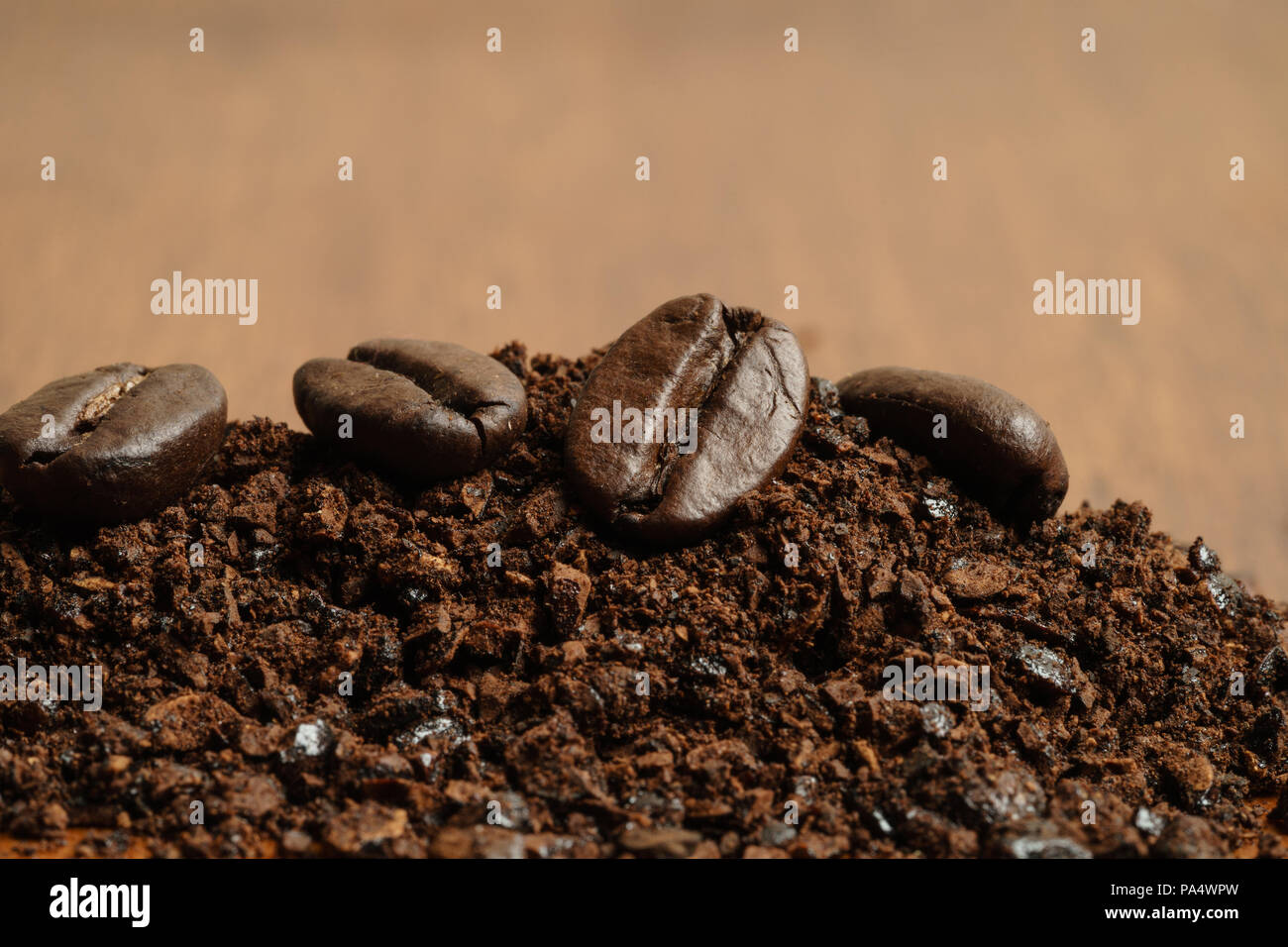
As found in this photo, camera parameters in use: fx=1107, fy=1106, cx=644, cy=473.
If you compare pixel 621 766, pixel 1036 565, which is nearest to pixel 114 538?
pixel 621 766

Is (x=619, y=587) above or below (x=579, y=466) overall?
below

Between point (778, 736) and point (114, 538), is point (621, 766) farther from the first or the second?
point (114, 538)

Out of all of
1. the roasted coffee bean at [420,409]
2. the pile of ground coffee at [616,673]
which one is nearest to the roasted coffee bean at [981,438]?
the pile of ground coffee at [616,673]

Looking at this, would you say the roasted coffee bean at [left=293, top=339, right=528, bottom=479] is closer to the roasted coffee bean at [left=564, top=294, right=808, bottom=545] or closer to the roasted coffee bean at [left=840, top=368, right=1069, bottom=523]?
the roasted coffee bean at [left=564, top=294, right=808, bottom=545]

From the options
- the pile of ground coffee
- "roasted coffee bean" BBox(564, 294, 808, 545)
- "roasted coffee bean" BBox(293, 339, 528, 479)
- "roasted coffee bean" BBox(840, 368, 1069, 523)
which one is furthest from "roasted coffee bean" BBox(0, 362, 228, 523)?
"roasted coffee bean" BBox(840, 368, 1069, 523)

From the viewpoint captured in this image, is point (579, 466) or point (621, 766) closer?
point (621, 766)

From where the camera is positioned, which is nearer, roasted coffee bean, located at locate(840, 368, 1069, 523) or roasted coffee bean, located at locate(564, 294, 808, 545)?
roasted coffee bean, located at locate(564, 294, 808, 545)

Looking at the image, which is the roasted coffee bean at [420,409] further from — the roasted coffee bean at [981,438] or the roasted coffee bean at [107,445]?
the roasted coffee bean at [981,438]

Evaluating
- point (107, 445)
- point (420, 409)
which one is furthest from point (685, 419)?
point (107, 445)
